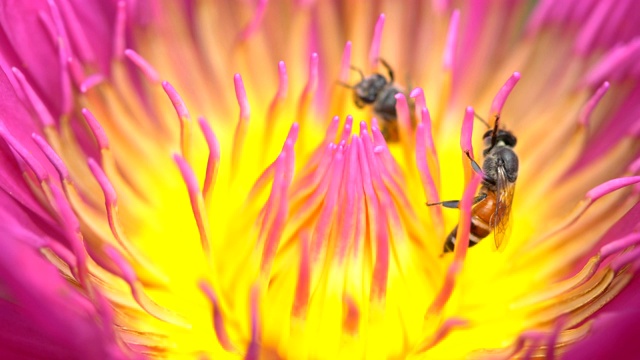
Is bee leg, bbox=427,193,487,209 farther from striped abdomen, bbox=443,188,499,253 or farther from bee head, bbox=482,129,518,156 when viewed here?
bee head, bbox=482,129,518,156

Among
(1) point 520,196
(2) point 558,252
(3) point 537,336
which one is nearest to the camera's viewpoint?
(3) point 537,336

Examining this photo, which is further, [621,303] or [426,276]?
[426,276]

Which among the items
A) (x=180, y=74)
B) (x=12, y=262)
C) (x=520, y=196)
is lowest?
(x=12, y=262)

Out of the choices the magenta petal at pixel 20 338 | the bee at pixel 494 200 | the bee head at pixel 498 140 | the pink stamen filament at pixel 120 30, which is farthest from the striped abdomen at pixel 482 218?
the pink stamen filament at pixel 120 30

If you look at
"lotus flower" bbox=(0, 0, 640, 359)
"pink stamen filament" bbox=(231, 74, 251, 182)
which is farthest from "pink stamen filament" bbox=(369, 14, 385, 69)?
"pink stamen filament" bbox=(231, 74, 251, 182)

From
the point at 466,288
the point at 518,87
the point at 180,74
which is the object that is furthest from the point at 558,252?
the point at 180,74

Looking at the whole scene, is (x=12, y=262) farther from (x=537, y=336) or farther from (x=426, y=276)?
(x=426, y=276)
